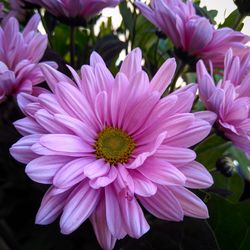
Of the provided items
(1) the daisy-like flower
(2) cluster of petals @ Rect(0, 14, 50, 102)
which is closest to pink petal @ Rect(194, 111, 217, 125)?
(1) the daisy-like flower

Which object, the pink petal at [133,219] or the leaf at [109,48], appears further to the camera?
the leaf at [109,48]

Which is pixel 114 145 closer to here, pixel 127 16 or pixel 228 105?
pixel 228 105

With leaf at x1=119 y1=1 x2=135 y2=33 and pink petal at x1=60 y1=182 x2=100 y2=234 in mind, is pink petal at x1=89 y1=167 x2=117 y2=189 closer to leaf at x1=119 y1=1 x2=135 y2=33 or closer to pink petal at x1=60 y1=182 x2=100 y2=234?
pink petal at x1=60 y1=182 x2=100 y2=234

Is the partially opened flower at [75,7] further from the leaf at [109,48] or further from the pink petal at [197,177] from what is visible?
the pink petal at [197,177]

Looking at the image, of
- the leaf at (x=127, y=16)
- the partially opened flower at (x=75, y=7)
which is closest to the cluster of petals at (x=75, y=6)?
the partially opened flower at (x=75, y=7)

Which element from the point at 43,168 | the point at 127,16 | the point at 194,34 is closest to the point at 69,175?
the point at 43,168

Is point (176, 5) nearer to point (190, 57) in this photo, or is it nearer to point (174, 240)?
point (190, 57)

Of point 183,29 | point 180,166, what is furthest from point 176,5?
point 180,166
